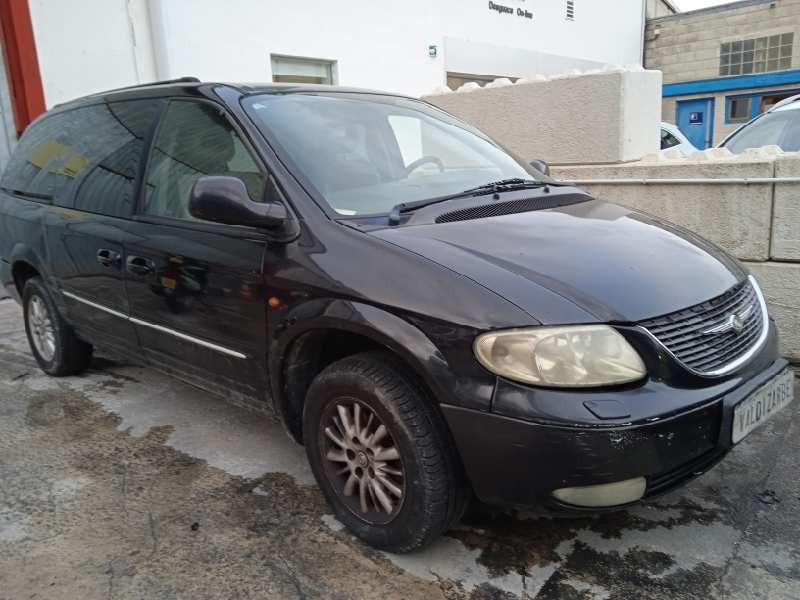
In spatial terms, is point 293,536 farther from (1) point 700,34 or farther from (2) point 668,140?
(1) point 700,34

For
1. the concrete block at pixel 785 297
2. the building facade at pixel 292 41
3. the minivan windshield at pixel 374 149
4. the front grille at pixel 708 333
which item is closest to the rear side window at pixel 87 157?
the minivan windshield at pixel 374 149

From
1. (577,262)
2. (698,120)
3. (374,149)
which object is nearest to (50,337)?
(374,149)

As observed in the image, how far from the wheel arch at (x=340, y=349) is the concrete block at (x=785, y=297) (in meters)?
3.01

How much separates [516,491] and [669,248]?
1.16m

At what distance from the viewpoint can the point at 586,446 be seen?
195 centimetres

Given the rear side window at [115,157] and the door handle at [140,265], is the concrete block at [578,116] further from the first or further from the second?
the door handle at [140,265]

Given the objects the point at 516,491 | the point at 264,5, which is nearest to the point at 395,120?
the point at 516,491

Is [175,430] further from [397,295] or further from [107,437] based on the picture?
[397,295]

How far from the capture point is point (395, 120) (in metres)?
3.43

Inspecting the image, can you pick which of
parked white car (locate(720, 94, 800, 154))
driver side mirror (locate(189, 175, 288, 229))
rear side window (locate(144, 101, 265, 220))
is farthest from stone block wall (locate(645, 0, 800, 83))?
driver side mirror (locate(189, 175, 288, 229))

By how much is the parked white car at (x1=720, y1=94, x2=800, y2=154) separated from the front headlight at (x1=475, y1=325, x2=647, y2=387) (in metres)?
5.08

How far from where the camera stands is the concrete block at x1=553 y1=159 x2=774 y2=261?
422 cm

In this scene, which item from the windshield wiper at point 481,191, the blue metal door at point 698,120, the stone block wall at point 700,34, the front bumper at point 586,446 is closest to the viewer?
the front bumper at point 586,446

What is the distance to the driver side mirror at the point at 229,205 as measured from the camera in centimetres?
247
